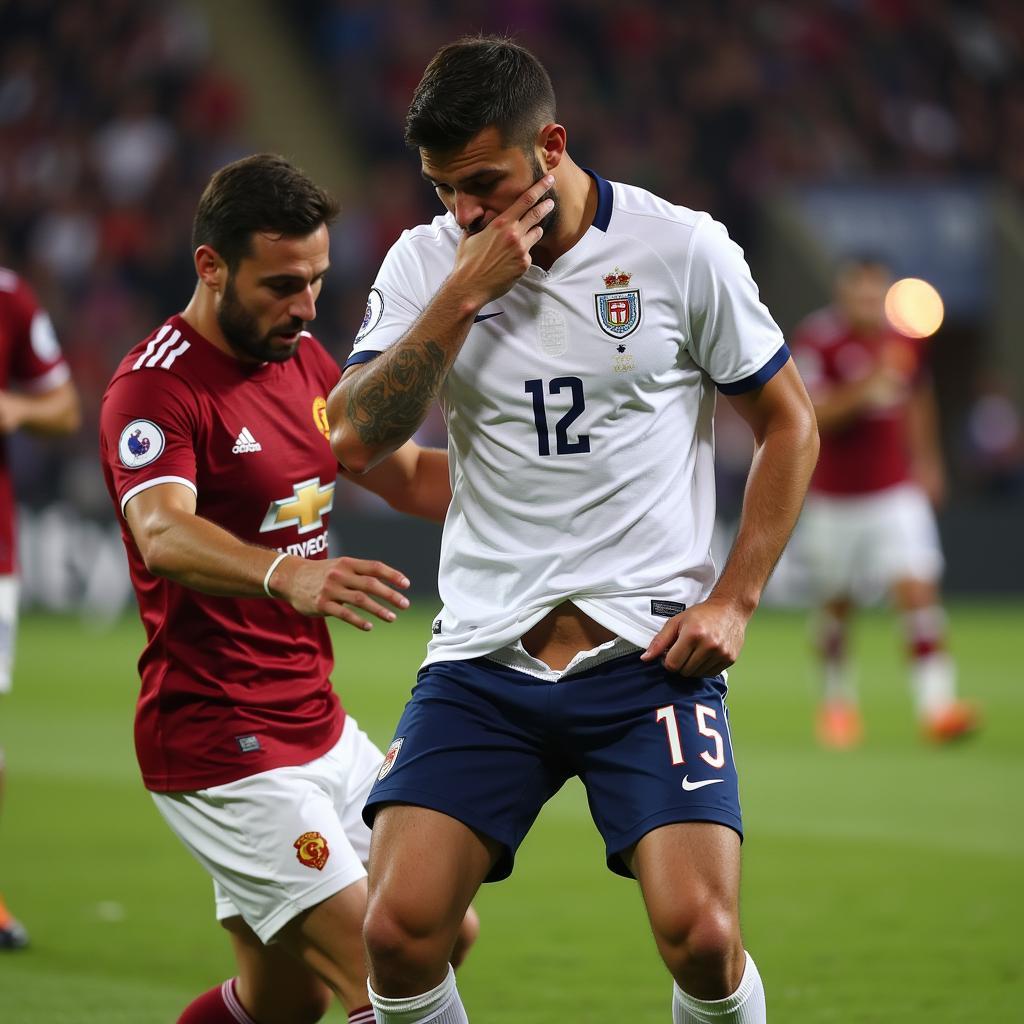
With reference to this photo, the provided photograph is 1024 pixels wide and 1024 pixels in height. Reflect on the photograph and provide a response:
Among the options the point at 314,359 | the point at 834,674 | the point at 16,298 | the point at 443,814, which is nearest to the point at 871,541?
the point at 834,674

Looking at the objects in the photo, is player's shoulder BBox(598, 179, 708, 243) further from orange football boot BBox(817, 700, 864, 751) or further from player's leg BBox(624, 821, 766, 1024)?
orange football boot BBox(817, 700, 864, 751)

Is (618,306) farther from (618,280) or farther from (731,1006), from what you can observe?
(731,1006)

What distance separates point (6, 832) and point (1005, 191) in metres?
18.7

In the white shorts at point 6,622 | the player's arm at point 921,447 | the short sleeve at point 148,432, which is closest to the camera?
the short sleeve at point 148,432

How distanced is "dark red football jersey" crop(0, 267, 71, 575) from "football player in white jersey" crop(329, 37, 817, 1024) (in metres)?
3.27

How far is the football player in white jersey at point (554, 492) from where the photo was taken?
3.54m

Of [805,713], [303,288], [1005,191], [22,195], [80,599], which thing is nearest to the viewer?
[303,288]

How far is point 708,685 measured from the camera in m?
3.75

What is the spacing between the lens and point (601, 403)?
369 centimetres

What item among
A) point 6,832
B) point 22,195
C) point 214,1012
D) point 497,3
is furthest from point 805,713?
point 497,3

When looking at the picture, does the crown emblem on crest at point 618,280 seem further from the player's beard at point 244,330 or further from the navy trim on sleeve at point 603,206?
the player's beard at point 244,330

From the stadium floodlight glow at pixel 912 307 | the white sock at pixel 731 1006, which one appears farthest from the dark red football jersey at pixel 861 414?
the white sock at pixel 731 1006

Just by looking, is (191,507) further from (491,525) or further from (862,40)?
(862,40)

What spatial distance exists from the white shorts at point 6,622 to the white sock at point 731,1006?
3.56 m
